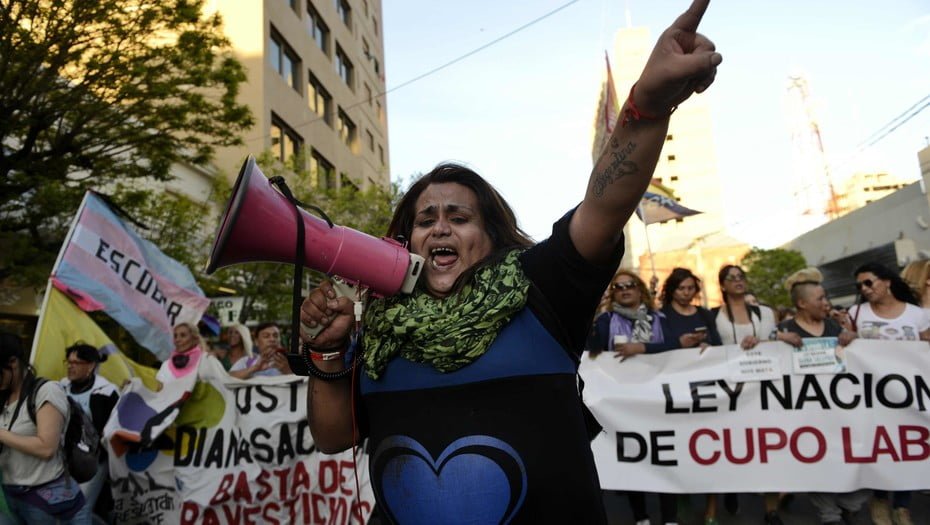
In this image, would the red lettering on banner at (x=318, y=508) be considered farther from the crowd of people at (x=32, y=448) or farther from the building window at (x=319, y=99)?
the building window at (x=319, y=99)

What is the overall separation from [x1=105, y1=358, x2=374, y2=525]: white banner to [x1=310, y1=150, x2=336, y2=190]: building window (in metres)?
17.8

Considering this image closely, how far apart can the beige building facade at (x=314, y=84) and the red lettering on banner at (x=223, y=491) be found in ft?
29.8

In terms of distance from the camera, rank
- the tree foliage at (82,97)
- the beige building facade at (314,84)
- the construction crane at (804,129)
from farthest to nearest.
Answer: the construction crane at (804,129) → the beige building facade at (314,84) → the tree foliage at (82,97)

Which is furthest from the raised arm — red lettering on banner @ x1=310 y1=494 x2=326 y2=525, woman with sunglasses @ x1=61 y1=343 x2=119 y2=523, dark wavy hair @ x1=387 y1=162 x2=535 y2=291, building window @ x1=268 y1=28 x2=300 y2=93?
building window @ x1=268 y1=28 x2=300 y2=93

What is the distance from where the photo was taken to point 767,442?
4.65m

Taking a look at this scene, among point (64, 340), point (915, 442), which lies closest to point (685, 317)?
point (915, 442)

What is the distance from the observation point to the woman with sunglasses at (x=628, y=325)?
5008 mm

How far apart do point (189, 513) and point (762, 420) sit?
159 inches

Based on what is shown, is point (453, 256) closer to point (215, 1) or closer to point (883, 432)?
point (883, 432)

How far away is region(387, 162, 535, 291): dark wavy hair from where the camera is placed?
178 centimetres

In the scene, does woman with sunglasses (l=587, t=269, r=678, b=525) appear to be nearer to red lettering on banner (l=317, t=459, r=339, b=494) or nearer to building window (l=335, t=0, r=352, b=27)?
red lettering on banner (l=317, t=459, r=339, b=494)

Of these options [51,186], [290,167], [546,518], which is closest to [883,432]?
[546,518]

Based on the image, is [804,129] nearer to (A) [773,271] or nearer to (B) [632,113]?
(A) [773,271]

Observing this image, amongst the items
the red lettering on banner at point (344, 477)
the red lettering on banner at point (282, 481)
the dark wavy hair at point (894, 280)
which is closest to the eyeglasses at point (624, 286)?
the dark wavy hair at point (894, 280)
